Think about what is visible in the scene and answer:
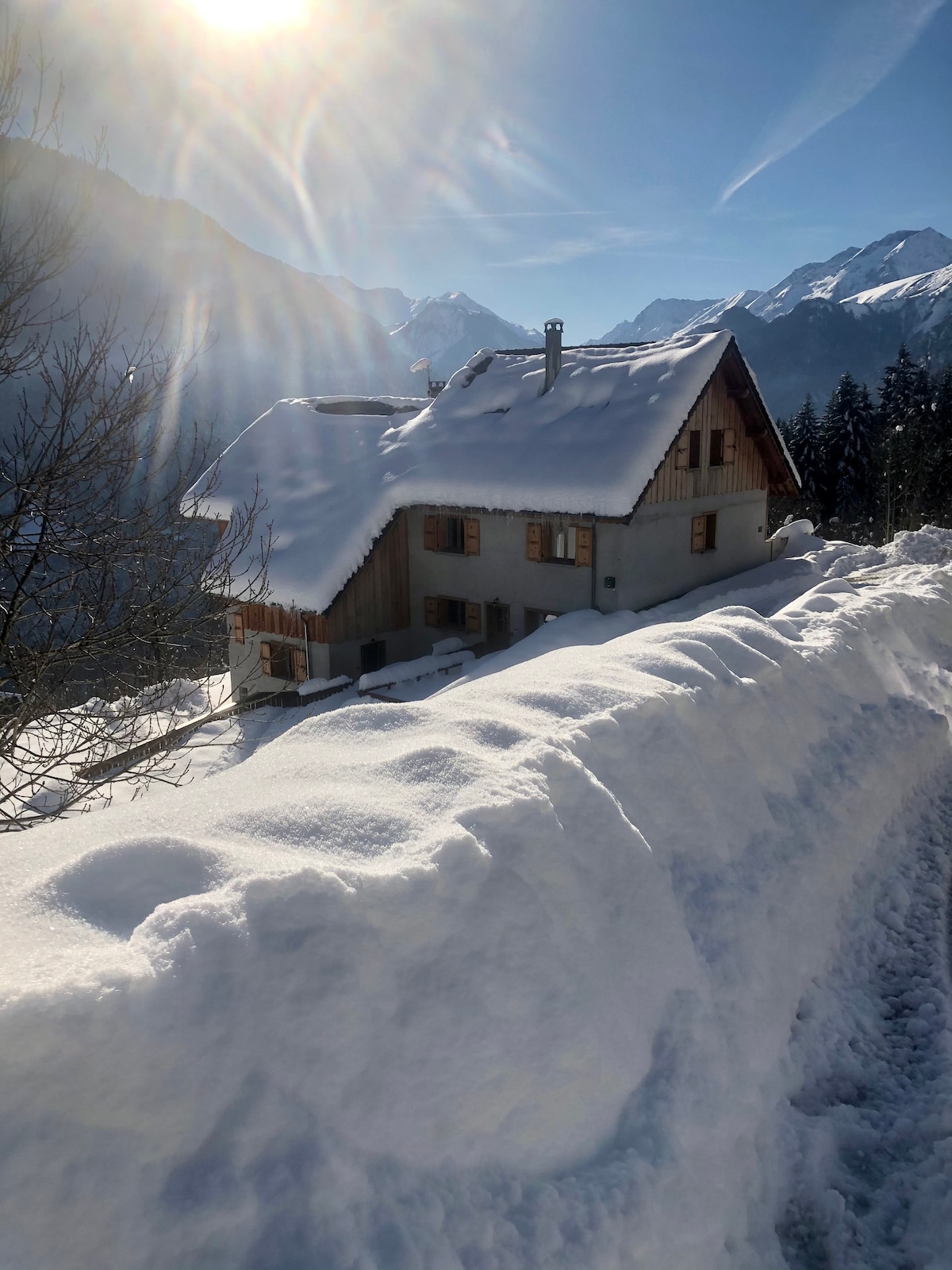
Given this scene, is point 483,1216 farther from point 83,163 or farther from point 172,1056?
point 83,163

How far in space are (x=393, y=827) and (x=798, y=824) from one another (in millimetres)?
4409

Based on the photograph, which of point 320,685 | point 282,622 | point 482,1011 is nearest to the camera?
point 482,1011

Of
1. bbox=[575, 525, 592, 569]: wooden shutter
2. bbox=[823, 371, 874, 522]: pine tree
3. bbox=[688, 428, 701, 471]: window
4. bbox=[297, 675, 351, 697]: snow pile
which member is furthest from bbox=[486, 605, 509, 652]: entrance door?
bbox=[823, 371, 874, 522]: pine tree

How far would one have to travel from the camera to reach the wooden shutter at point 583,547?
1814 cm

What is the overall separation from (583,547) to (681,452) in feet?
11.8

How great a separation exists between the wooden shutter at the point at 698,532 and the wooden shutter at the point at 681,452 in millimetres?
1654

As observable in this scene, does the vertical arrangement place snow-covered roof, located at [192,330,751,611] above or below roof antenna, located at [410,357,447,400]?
below

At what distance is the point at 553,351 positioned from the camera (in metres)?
21.0

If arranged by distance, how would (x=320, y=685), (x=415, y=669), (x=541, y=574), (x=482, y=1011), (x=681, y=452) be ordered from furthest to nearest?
(x=681, y=452) → (x=541, y=574) → (x=320, y=685) → (x=415, y=669) → (x=482, y=1011)

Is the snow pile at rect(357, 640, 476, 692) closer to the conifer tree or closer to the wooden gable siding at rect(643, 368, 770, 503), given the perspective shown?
the wooden gable siding at rect(643, 368, 770, 503)

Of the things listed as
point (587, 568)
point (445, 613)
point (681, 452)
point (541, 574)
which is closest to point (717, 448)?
point (681, 452)

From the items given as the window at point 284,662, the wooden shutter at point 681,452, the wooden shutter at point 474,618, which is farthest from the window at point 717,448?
the window at point 284,662

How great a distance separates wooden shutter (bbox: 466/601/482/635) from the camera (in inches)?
797

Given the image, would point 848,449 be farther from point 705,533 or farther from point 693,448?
point 693,448
